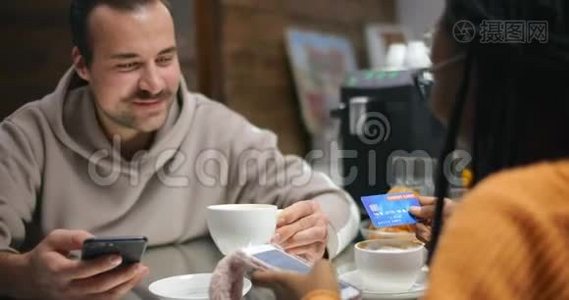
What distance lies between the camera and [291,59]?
1.58 m

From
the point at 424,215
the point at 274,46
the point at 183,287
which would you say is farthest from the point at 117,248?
the point at 274,46

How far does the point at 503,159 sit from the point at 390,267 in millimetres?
225

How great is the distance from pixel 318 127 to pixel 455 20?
896mm

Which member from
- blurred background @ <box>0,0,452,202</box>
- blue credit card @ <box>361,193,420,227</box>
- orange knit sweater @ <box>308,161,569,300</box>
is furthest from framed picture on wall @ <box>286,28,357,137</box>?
orange knit sweater @ <box>308,161,569,300</box>

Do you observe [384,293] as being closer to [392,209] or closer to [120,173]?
[392,209]

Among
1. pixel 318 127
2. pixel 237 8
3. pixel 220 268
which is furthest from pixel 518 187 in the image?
pixel 318 127

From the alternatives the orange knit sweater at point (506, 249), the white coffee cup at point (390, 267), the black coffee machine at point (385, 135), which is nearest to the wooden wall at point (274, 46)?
the black coffee machine at point (385, 135)

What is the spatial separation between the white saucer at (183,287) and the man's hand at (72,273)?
0.03m

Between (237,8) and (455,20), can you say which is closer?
(455,20)

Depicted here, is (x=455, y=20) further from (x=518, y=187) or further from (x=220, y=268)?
(x=220, y=268)

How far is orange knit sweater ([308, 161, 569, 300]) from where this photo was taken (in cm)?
42

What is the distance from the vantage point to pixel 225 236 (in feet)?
2.43

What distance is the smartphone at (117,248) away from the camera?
23.9 inches

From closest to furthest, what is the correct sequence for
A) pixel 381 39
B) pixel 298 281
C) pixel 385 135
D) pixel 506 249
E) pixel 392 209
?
pixel 506 249
pixel 298 281
pixel 392 209
pixel 385 135
pixel 381 39
